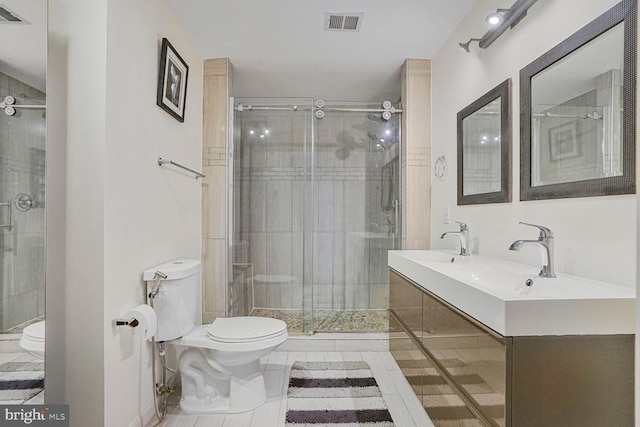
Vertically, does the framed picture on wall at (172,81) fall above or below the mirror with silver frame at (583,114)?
above

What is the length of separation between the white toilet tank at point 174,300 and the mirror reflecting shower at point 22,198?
1.68 ft

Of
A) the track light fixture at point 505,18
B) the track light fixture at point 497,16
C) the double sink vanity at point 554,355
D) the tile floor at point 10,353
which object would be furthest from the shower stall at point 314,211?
the double sink vanity at point 554,355

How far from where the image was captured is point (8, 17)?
120 cm

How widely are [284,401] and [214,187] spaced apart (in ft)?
5.56

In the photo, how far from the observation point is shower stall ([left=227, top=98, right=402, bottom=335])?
3.09 m

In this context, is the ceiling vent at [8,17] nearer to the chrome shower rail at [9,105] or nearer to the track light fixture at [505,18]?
the chrome shower rail at [9,105]

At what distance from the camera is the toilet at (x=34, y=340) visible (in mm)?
1282

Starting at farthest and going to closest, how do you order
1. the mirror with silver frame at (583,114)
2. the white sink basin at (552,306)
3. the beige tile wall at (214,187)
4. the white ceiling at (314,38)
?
the beige tile wall at (214,187) → the white ceiling at (314,38) → the mirror with silver frame at (583,114) → the white sink basin at (552,306)

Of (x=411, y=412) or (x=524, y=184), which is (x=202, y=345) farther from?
(x=524, y=184)

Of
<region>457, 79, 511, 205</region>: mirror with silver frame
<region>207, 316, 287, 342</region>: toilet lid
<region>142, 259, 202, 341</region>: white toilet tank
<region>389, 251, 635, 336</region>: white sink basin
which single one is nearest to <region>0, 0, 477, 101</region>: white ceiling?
<region>457, 79, 511, 205</region>: mirror with silver frame

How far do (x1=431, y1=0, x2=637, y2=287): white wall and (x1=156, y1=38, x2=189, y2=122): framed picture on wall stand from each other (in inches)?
73.6

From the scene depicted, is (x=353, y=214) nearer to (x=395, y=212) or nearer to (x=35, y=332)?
(x=395, y=212)

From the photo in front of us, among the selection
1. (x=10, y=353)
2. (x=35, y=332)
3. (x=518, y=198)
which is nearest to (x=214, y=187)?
(x=35, y=332)

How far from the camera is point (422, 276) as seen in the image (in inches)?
70.8
